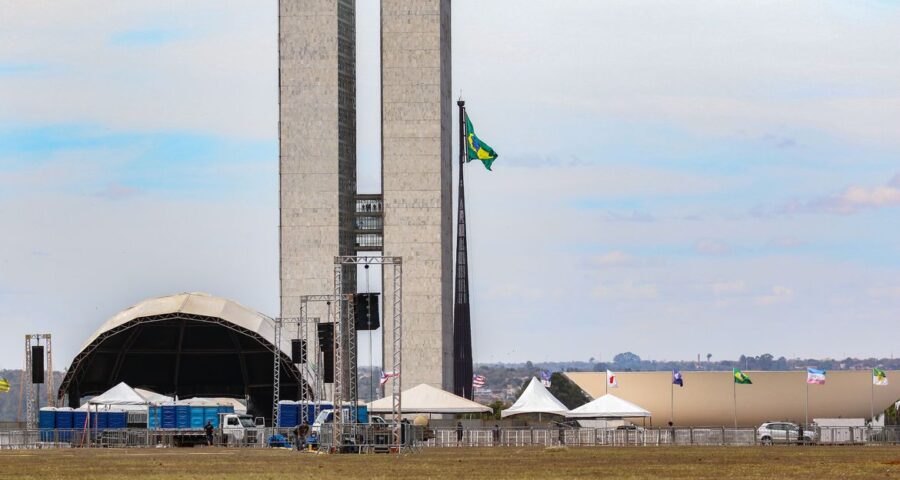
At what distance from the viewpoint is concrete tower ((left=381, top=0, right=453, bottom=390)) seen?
124m

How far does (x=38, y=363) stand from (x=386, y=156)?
55428mm

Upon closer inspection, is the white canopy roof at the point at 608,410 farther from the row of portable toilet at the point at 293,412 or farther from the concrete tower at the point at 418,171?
the concrete tower at the point at 418,171

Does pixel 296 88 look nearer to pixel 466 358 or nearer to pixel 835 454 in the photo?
pixel 466 358

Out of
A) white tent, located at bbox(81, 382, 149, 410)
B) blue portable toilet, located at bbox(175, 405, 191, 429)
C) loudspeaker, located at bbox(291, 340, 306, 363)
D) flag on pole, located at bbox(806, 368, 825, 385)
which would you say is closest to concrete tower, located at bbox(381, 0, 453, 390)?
loudspeaker, located at bbox(291, 340, 306, 363)

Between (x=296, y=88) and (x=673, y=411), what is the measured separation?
132 feet

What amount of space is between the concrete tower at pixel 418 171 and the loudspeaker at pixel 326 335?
55867 millimetres

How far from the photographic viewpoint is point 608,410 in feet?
245

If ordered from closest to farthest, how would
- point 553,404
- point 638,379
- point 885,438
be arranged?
point 885,438 → point 553,404 → point 638,379

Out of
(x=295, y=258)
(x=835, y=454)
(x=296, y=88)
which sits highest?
(x=296, y=88)

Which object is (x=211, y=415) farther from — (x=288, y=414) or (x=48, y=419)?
(x=48, y=419)

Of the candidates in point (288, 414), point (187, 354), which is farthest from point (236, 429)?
point (187, 354)

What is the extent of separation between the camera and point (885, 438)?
66125mm

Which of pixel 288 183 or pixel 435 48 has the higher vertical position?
pixel 435 48

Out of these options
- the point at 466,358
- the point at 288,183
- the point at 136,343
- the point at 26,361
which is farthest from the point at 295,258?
the point at 26,361
